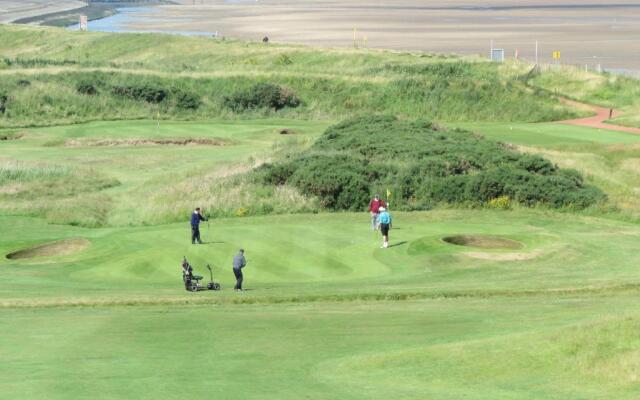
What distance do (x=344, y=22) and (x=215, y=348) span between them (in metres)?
170

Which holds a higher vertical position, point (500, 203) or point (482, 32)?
point (482, 32)

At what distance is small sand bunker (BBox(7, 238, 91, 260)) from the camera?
3684cm

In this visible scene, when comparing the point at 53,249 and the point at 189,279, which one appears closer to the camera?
the point at 189,279

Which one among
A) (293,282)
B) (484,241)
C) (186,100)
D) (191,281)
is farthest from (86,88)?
(191,281)

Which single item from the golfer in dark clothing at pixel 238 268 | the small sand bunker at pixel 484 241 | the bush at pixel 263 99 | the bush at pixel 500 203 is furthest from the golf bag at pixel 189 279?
the bush at pixel 263 99

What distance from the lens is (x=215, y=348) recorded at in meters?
21.0

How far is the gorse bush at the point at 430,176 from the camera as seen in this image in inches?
1928

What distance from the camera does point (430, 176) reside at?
5162 centimetres

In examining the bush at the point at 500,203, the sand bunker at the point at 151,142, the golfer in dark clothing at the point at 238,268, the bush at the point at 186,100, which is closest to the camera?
the golfer in dark clothing at the point at 238,268

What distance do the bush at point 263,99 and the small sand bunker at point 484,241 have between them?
5700cm

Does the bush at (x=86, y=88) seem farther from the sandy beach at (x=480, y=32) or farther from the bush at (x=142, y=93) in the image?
the sandy beach at (x=480, y=32)

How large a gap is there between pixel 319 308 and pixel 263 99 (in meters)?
67.0

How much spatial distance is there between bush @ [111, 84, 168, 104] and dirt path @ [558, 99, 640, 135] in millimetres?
31883

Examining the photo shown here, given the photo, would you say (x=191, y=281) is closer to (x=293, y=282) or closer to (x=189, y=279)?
(x=189, y=279)
